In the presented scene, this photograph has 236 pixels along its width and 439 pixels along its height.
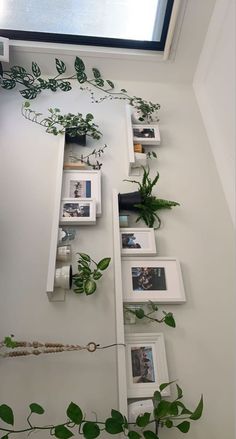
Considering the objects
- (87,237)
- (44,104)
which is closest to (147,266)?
(87,237)

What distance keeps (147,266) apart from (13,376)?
725 mm

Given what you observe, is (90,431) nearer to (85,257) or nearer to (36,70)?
(85,257)

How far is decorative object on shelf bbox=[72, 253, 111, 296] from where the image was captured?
4.00ft

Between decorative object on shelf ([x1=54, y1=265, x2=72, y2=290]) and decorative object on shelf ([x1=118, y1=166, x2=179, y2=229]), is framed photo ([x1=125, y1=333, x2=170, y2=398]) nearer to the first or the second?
decorative object on shelf ([x1=54, y1=265, x2=72, y2=290])

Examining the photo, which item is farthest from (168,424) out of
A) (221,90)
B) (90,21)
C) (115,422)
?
(90,21)

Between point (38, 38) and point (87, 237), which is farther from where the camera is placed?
point (38, 38)

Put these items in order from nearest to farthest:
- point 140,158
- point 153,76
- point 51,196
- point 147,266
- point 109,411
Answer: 1. point 109,411
2. point 147,266
3. point 51,196
4. point 140,158
5. point 153,76

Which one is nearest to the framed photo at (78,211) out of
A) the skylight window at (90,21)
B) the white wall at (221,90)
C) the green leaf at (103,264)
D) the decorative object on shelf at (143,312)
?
the green leaf at (103,264)

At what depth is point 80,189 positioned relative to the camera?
159cm

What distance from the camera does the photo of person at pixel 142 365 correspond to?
112 centimetres

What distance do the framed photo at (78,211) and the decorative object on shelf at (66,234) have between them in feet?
0.10

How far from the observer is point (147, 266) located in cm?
137

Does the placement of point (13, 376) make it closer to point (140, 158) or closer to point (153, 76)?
point (140, 158)

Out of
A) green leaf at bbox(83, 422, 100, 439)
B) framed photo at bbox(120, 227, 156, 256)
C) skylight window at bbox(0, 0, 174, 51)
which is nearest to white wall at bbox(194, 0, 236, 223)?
skylight window at bbox(0, 0, 174, 51)
